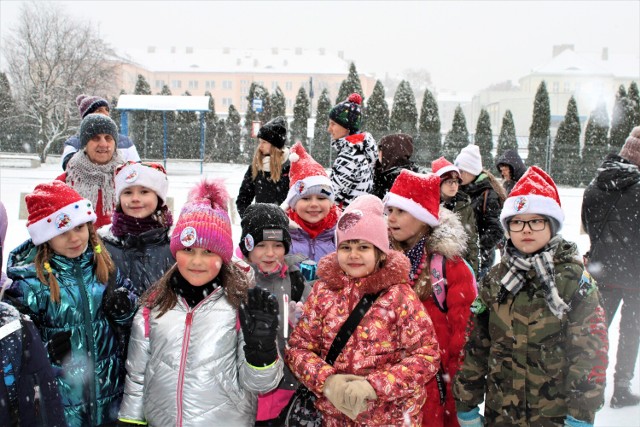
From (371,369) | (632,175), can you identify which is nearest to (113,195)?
(371,369)

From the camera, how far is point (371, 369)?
2473 mm

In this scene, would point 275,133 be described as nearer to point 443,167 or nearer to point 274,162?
point 274,162

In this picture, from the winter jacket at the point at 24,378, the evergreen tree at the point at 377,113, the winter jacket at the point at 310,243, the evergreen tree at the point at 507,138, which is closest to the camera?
the winter jacket at the point at 24,378

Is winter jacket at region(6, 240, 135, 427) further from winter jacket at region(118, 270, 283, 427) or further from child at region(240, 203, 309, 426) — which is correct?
child at region(240, 203, 309, 426)

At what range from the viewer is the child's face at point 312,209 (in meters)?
3.63

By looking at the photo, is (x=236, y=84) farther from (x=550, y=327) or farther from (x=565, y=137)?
(x=550, y=327)

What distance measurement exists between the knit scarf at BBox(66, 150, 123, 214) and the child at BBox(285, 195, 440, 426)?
6.88 feet

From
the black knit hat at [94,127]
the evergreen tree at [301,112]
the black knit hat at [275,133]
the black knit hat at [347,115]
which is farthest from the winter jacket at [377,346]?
the evergreen tree at [301,112]

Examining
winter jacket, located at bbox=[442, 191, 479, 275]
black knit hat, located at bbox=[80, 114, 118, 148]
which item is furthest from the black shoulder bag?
winter jacket, located at bbox=[442, 191, 479, 275]

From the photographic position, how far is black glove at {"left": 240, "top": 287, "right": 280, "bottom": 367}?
2275 mm

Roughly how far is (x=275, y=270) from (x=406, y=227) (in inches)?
29.2

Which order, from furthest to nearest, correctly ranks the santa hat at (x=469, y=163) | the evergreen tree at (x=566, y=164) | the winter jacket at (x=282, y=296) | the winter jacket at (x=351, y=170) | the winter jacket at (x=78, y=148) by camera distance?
1. the evergreen tree at (x=566, y=164)
2. the santa hat at (x=469, y=163)
3. the winter jacket at (x=78, y=148)
4. the winter jacket at (x=351, y=170)
5. the winter jacket at (x=282, y=296)

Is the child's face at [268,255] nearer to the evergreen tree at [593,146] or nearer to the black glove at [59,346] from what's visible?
the black glove at [59,346]

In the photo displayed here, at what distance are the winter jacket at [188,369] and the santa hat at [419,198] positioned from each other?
3.56 ft
